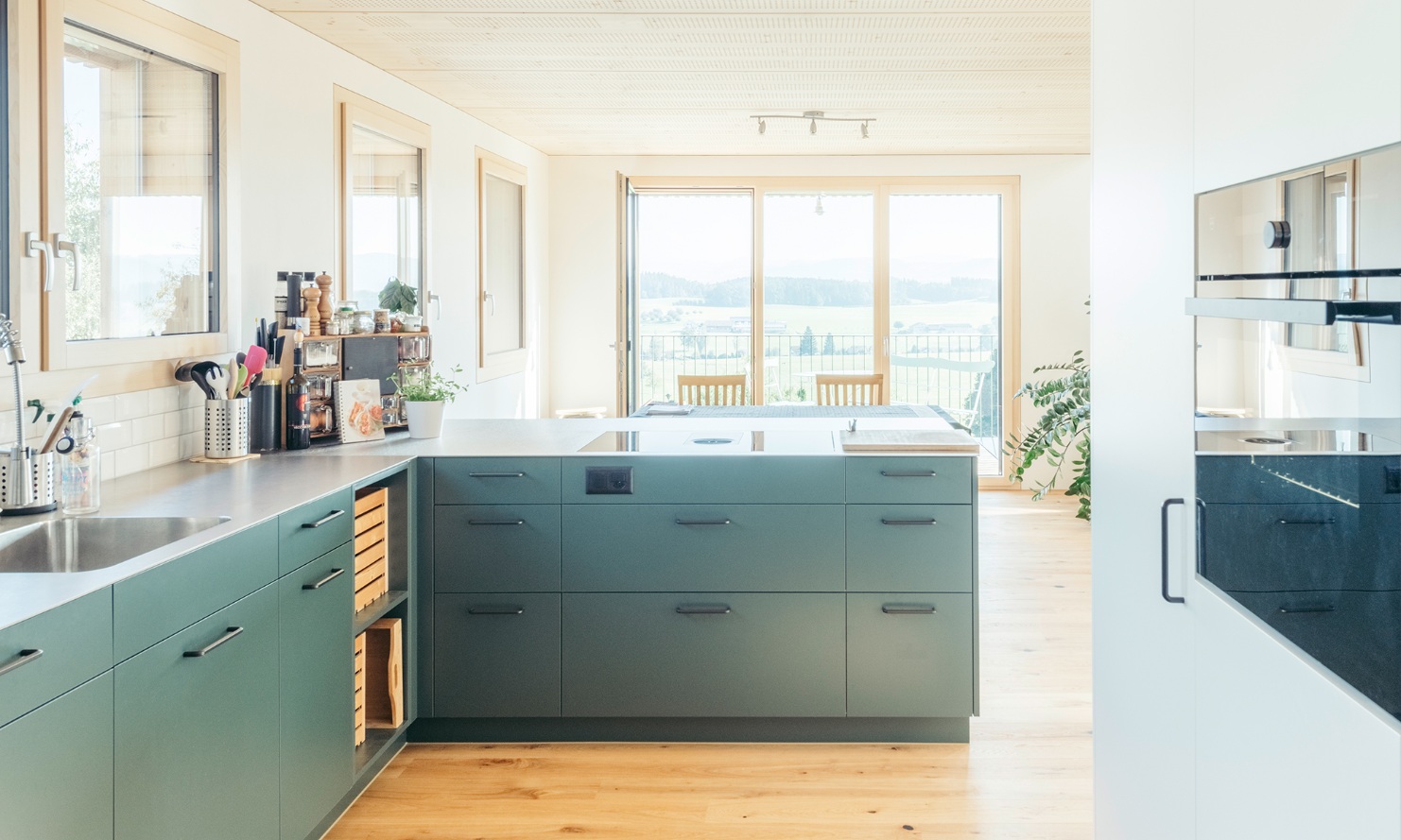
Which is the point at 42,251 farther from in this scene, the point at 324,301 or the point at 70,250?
the point at 324,301

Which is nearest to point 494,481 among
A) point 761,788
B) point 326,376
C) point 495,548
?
point 495,548

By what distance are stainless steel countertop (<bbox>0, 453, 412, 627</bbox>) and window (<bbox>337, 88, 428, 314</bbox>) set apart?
136cm

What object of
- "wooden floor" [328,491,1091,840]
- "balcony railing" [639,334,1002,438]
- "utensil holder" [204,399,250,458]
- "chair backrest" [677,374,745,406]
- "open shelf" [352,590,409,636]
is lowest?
"wooden floor" [328,491,1091,840]

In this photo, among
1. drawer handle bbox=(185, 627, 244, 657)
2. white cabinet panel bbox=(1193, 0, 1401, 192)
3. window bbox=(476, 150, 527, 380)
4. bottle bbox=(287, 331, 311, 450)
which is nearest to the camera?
white cabinet panel bbox=(1193, 0, 1401, 192)

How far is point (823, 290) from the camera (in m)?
7.95

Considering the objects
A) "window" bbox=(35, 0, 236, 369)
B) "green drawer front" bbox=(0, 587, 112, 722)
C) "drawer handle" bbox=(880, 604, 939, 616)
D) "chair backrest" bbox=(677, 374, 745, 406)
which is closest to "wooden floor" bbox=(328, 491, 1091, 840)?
"drawer handle" bbox=(880, 604, 939, 616)

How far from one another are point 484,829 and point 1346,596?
2.17 meters

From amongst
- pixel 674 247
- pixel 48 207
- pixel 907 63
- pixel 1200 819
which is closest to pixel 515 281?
pixel 674 247

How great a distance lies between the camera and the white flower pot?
373cm

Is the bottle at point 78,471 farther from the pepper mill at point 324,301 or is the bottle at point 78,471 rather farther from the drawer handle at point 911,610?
the drawer handle at point 911,610

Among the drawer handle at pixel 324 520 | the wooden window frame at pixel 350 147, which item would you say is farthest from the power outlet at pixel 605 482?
the wooden window frame at pixel 350 147

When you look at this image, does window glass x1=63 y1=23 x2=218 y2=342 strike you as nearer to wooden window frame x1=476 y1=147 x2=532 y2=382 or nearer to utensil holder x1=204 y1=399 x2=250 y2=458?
utensil holder x1=204 y1=399 x2=250 y2=458

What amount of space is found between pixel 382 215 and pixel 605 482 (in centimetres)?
198

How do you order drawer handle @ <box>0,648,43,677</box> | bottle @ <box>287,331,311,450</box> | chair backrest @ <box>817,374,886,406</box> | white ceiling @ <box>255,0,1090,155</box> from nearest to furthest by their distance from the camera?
drawer handle @ <box>0,648,43,677</box>, bottle @ <box>287,331,311,450</box>, white ceiling @ <box>255,0,1090,155</box>, chair backrest @ <box>817,374,886,406</box>
